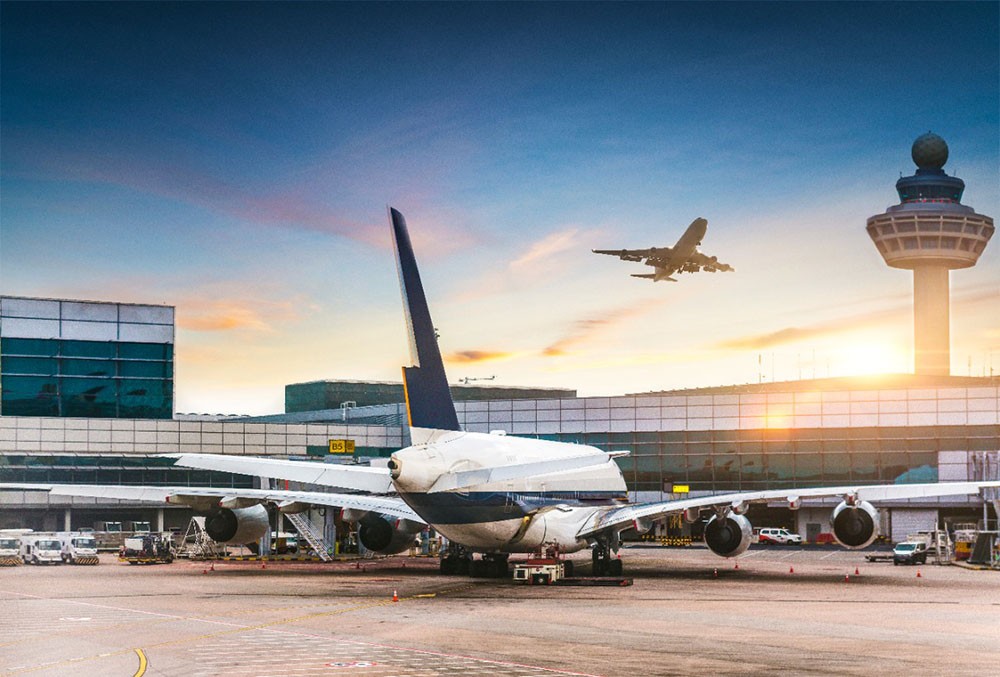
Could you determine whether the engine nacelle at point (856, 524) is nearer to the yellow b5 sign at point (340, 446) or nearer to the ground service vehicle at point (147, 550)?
the ground service vehicle at point (147, 550)

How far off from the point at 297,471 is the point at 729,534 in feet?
64.6

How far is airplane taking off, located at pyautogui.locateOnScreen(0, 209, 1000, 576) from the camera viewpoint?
142 ft

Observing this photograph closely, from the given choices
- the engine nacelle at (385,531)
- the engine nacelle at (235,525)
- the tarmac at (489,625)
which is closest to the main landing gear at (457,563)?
the tarmac at (489,625)

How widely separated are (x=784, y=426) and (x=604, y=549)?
46.7 meters

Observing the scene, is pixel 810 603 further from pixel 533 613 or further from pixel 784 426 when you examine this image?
pixel 784 426

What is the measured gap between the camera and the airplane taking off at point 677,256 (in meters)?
74.4

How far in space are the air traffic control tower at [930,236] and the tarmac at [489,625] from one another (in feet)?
433

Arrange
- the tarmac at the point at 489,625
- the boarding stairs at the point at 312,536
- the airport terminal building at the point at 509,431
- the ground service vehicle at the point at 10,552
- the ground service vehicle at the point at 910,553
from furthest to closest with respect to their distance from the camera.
Answer: the airport terminal building at the point at 509,431, the boarding stairs at the point at 312,536, the ground service vehicle at the point at 10,552, the ground service vehicle at the point at 910,553, the tarmac at the point at 489,625

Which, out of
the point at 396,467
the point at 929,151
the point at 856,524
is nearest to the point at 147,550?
the point at 396,467

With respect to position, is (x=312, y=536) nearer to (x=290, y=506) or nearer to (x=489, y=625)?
(x=290, y=506)

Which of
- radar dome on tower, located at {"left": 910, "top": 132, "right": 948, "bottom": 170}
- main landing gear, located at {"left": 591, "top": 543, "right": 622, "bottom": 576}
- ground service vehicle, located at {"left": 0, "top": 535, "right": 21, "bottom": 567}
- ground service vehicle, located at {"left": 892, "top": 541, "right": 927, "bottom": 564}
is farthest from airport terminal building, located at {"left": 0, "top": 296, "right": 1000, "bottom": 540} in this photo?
radar dome on tower, located at {"left": 910, "top": 132, "right": 948, "bottom": 170}

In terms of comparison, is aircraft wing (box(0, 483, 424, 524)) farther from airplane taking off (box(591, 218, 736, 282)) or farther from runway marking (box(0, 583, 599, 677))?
airplane taking off (box(591, 218, 736, 282))

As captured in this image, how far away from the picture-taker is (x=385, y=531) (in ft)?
185

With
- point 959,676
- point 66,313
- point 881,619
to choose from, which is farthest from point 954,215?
point 959,676
